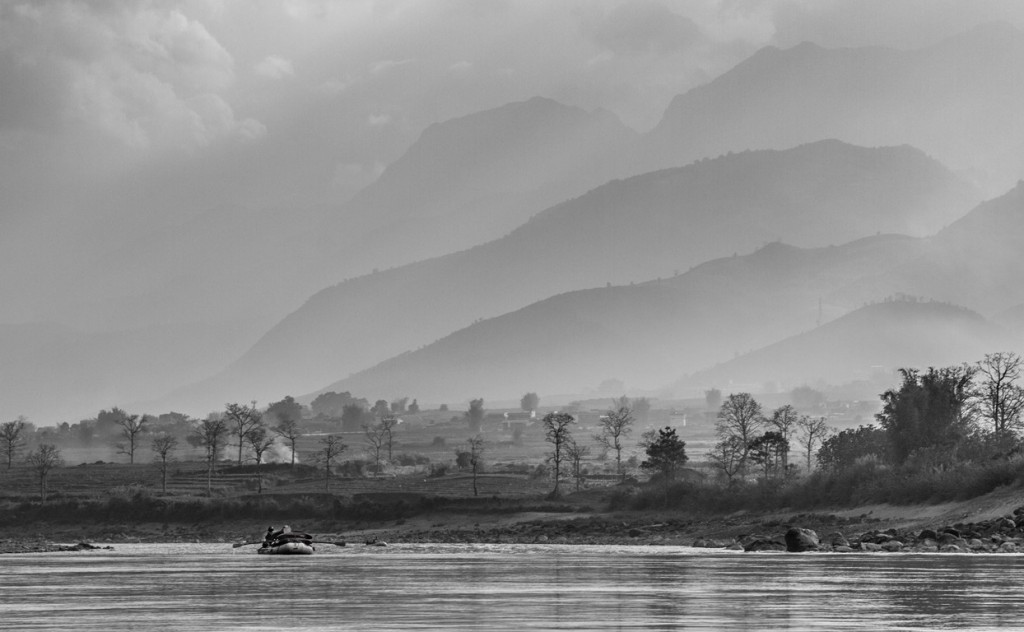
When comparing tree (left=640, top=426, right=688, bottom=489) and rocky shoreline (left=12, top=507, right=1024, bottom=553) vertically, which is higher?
tree (left=640, top=426, right=688, bottom=489)

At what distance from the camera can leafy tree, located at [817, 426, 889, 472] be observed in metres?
140

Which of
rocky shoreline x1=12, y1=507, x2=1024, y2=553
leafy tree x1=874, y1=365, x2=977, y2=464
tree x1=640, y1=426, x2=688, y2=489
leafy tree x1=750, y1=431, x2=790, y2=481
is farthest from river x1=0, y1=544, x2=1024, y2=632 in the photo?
leafy tree x1=750, y1=431, x2=790, y2=481

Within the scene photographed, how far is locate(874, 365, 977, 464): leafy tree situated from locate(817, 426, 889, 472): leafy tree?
86.3 inches

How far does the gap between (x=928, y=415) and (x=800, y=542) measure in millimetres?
59099

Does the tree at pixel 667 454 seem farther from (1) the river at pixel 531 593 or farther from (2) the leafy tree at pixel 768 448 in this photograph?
(1) the river at pixel 531 593

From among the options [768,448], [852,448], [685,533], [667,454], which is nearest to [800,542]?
[685,533]

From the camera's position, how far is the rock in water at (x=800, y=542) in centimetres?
8081

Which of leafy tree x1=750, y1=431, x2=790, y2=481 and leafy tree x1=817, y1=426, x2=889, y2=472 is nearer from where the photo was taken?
leafy tree x1=817, y1=426, x2=889, y2=472

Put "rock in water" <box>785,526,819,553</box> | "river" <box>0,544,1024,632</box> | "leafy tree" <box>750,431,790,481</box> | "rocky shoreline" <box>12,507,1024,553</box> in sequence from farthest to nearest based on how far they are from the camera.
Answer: "leafy tree" <box>750,431,790,481</box> → "rock in water" <box>785,526,819,553</box> → "rocky shoreline" <box>12,507,1024,553</box> → "river" <box>0,544,1024,632</box>

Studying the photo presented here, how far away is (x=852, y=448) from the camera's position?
500 ft

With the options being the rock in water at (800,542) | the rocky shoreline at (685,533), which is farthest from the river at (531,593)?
the rocky shoreline at (685,533)

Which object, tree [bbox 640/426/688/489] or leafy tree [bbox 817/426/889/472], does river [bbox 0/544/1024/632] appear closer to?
leafy tree [bbox 817/426/889/472]

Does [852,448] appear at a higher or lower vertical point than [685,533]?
higher

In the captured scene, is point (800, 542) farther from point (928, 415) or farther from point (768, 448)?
point (768, 448)
